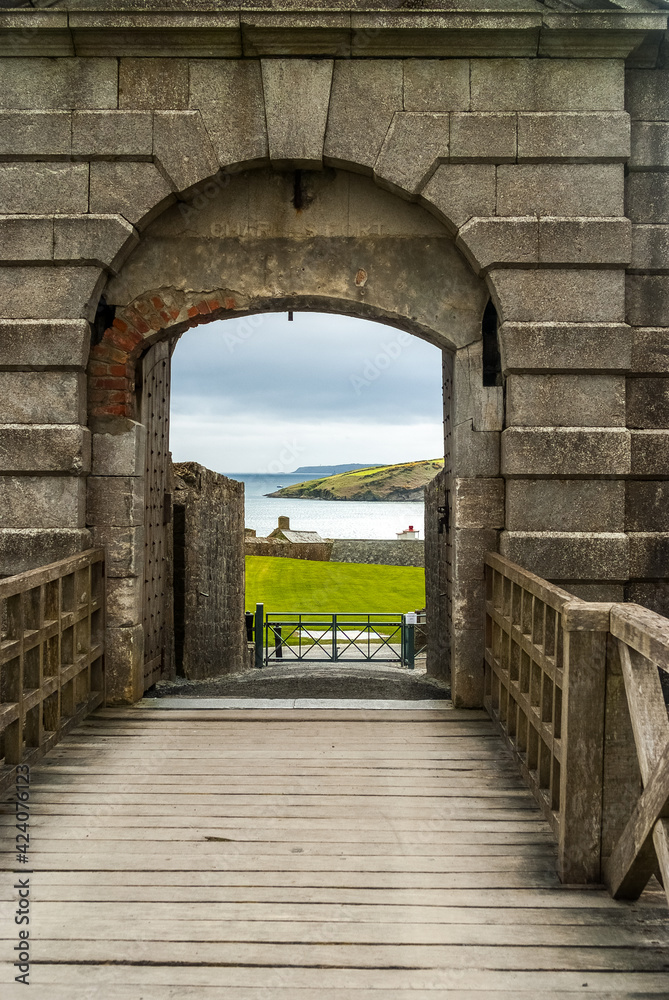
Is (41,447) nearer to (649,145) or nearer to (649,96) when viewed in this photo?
(649,145)

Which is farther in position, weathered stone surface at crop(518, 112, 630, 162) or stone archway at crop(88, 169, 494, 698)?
stone archway at crop(88, 169, 494, 698)

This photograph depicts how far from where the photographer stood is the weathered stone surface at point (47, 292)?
4996 mm

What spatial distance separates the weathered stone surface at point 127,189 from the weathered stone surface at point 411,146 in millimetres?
1544

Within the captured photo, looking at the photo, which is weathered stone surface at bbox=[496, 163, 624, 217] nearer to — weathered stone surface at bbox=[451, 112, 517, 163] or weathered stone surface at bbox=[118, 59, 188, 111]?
weathered stone surface at bbox=[451, 112, 517, 163]

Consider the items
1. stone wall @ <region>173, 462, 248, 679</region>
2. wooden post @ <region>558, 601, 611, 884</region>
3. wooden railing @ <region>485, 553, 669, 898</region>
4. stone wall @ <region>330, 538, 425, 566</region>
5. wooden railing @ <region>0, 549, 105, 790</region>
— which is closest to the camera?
wooden railing @ <region>485, 553, 669, 898</region>

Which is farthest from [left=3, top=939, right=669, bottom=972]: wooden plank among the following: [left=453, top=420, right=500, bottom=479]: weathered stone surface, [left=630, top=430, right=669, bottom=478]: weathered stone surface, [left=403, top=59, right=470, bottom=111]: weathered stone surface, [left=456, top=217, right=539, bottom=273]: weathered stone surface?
[left=403, top=59, right=470, bottom=111]: weathered stone surface

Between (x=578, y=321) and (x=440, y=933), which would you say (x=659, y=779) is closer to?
(x=440, y=933)

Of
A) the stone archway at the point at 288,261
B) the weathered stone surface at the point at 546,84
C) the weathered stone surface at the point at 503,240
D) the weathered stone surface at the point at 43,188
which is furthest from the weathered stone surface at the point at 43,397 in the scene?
the weathered stone surface at the point at 546,84

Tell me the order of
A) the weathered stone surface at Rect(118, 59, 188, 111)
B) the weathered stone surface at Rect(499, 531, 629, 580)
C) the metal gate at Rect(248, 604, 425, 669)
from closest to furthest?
the weathered stone surface at Rect(499, 531, 629, 580) → the weathered stone surface at Rect(118, 59, 188, 111) → the metal gate at Rect(248, 604, 425, 669)

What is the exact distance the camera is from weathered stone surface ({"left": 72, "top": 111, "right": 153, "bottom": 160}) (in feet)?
16.3

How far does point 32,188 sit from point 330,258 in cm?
213

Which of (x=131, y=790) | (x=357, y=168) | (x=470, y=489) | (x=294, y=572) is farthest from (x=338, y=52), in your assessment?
(x=294, y=572)

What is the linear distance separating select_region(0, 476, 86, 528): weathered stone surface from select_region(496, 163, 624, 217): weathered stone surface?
3573 millimetres

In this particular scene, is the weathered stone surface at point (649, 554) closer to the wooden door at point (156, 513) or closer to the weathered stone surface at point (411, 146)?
the weathered stone surface at point (411, 146)
